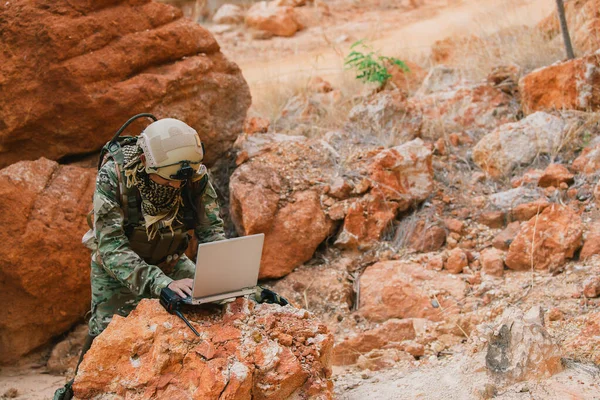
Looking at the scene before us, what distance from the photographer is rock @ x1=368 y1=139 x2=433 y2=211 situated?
473cm

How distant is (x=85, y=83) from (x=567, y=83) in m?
3.52

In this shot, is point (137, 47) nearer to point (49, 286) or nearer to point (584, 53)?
point (49, 286)

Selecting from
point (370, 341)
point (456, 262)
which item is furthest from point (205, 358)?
point (456, 262)

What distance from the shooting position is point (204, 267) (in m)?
2.42

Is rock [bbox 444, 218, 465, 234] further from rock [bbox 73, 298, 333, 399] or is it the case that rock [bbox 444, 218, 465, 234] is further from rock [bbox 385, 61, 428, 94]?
rock [bbox 385, 61, 428, 94]

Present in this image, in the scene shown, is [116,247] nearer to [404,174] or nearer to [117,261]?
[117,261]

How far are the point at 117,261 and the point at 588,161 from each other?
332 cm

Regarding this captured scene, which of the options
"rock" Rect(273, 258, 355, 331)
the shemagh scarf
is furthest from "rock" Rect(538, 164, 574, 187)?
the shemagh scarf

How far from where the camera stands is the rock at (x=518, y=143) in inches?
198

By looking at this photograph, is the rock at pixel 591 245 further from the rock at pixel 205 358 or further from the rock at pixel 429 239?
the rock at pixel 205 358

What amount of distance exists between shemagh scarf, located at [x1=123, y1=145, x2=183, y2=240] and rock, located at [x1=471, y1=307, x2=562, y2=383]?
1413 mm

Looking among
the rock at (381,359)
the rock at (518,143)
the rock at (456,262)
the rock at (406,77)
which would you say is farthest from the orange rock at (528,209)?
the rock at (406,77)

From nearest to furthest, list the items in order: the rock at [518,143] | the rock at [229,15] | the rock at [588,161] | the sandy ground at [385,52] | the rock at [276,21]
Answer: the sandy ground at [385,52] < the rock at [588,161] < the rock at [518,143] < the rock at [276,21] < the rock at [229,15]

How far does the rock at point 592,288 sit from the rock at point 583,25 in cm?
270
